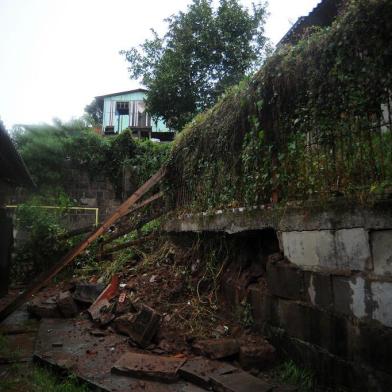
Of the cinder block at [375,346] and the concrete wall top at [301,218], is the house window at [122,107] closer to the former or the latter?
the concrete wall top at [301,218]

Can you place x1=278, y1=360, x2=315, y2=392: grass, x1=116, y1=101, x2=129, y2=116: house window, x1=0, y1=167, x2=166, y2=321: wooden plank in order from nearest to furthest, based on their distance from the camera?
1. x1=278, y1=360, x2=315, y2=392: grass
2. x1=0, y1=167, x2=166, y2=321: wooden plank
3. x1=116, y1=101, x2=129, y2=116: house window

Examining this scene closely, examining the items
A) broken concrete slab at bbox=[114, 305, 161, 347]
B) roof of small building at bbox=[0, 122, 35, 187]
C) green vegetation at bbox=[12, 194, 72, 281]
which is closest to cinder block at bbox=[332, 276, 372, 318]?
broken concrete slab at bbox=[114, 305, 161, 347]

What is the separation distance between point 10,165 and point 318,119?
595 cm

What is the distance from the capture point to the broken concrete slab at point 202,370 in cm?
366

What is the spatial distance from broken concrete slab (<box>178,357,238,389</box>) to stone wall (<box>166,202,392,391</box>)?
671mm

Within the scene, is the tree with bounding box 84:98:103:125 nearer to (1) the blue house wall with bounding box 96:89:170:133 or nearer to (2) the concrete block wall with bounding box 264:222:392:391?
(1) the blue house wall with bounding box 96:89:170:133

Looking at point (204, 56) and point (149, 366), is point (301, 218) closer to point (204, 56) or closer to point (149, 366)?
point (149, 366)

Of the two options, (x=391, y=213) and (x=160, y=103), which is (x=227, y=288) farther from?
(x=160, y=103)

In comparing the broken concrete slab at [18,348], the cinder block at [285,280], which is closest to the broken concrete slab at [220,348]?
the cinder block at [285,280]

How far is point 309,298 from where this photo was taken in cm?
367

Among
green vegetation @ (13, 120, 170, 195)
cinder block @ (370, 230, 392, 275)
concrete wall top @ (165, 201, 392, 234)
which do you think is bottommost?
cinder block @ (370, 230, 392, 275)

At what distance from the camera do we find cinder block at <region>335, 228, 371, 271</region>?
3078 mm

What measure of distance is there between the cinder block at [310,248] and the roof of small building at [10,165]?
3904 millimetres

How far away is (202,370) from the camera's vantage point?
3832mm
